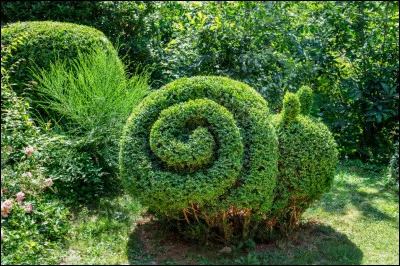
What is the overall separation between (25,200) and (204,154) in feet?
6.48

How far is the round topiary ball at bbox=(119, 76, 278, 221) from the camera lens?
4.31 meters

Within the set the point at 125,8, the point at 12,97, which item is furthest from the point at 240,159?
the point at 125,8

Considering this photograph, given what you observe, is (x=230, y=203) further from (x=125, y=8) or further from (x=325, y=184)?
(x=125, y=8)

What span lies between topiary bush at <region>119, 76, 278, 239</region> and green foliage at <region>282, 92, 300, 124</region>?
22 centimetres

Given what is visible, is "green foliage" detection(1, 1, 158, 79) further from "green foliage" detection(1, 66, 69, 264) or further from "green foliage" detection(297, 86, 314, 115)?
"green foliage" detection(297, 86, 314, 115)

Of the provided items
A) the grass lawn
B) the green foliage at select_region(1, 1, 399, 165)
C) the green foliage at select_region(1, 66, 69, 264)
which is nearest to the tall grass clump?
the green foliage at select_region(1, 66, 69, 264)

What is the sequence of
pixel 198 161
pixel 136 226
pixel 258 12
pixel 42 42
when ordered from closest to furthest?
pixel 198 161 → pixel 136 226 → pixel 42 42 → pixel 258 12

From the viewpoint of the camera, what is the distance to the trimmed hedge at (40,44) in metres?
6.87

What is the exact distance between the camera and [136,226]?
511cm

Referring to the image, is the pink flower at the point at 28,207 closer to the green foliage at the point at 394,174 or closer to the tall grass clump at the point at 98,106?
the tall grass clump at the point at 98,106

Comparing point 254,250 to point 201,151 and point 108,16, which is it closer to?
point 201,151

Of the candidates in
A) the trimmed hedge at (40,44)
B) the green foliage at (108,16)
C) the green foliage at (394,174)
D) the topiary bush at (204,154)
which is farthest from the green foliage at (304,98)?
the green foliage at (108,16)

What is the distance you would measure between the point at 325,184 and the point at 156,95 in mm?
1818

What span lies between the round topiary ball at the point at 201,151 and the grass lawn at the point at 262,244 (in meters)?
0.40
